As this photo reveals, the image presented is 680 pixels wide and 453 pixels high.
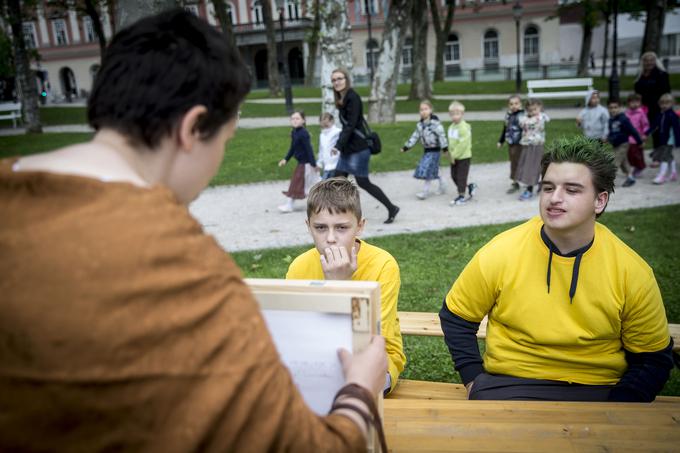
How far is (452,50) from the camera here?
5791cm

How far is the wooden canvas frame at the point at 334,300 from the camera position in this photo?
1.59 meters

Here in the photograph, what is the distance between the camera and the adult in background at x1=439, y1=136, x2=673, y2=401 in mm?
2576

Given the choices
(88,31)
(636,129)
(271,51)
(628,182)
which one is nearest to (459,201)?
(628,182)

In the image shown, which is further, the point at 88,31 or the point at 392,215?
the point at 88,31

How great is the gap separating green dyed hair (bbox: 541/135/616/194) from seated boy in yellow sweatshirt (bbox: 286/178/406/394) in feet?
3.01

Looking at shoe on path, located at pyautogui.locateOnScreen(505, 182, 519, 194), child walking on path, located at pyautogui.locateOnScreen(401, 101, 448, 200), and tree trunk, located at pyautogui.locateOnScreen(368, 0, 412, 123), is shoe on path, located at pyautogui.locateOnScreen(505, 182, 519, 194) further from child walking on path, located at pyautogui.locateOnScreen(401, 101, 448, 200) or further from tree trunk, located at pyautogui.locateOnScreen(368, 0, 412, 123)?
tree trunk, located at pyautogui.locateOnScreen(368, 0, 412, 123)

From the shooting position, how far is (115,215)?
1114 millimetres

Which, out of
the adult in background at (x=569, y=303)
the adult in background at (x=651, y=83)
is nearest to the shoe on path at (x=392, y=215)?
the adult in background at (x=569, y=303)

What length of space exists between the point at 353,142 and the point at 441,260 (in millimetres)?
2662

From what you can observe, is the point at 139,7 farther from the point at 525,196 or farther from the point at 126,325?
the point at 525,196

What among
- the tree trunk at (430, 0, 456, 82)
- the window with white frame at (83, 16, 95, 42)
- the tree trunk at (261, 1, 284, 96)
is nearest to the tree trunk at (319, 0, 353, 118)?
the tree trunk at (430, 0, 456, 82)

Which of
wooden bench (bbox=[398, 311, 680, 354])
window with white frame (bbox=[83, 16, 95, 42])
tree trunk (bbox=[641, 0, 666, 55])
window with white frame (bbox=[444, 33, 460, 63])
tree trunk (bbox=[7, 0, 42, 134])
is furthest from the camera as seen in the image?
window with white frame (bbox=[83, 16, 95, 42])

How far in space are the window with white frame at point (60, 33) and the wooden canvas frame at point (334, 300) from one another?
220ft

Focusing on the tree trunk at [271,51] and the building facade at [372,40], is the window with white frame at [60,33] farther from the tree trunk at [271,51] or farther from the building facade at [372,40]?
the tree trunk at [271,51]
